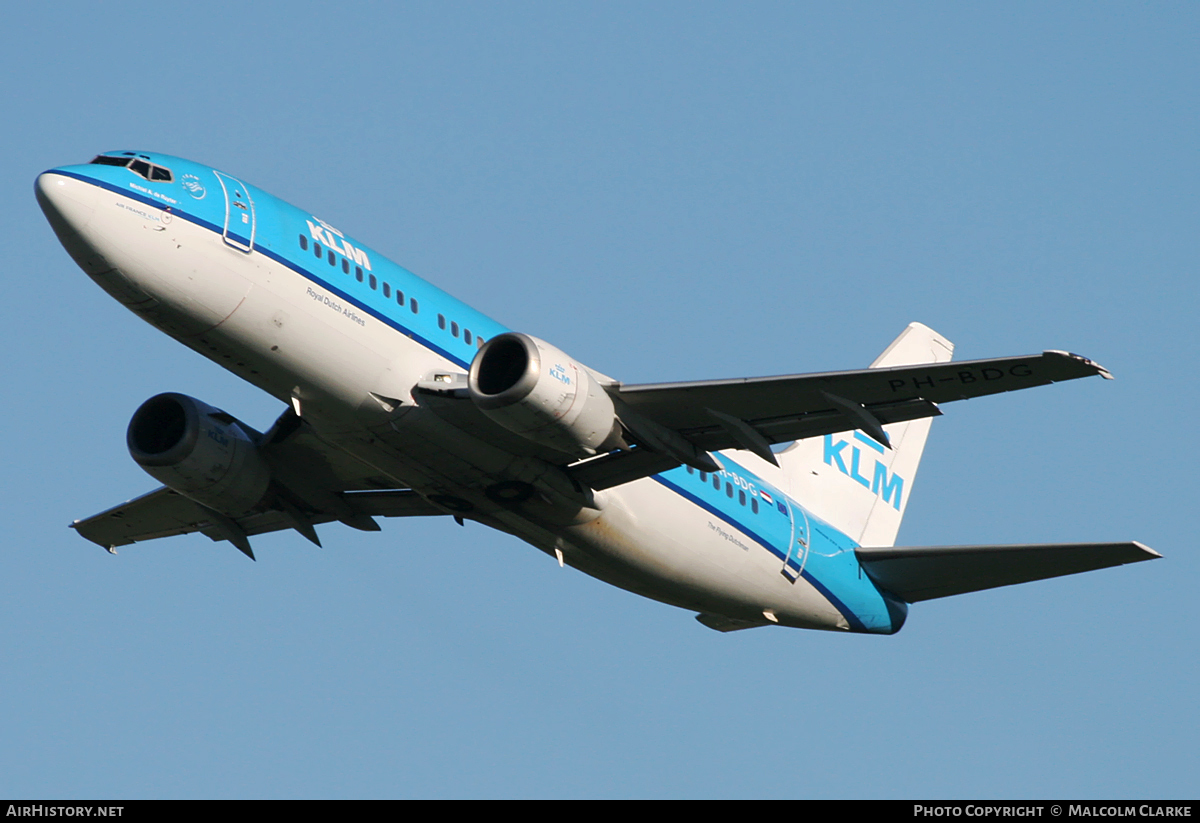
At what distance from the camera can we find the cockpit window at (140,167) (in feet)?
86.0

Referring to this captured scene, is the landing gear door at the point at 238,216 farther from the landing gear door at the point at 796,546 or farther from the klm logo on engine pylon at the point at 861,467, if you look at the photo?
the klm logo on engine pylon at the point at 861,467

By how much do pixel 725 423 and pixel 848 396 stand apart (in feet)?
7.99

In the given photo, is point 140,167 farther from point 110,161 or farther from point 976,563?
point 976,563

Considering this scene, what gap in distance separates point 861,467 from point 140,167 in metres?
21.1

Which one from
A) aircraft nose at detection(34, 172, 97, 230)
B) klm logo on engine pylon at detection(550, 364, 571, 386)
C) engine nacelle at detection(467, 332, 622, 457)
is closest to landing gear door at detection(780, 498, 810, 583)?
engine nacelle at detection(467, 332, 622, 457)

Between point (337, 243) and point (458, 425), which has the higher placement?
point (337, 243)

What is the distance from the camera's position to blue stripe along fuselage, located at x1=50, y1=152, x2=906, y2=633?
85.5 ft

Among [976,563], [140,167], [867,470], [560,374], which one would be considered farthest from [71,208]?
[867,470]

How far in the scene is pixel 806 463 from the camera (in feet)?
125

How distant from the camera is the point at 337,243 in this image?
90.9ft

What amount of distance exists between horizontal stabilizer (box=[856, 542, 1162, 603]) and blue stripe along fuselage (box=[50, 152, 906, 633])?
239cm

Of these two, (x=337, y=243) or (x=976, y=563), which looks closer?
(x=337, y=243)

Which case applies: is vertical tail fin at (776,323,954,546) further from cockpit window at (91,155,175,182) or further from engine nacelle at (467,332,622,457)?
cockpit window at (91,155,175,182)
